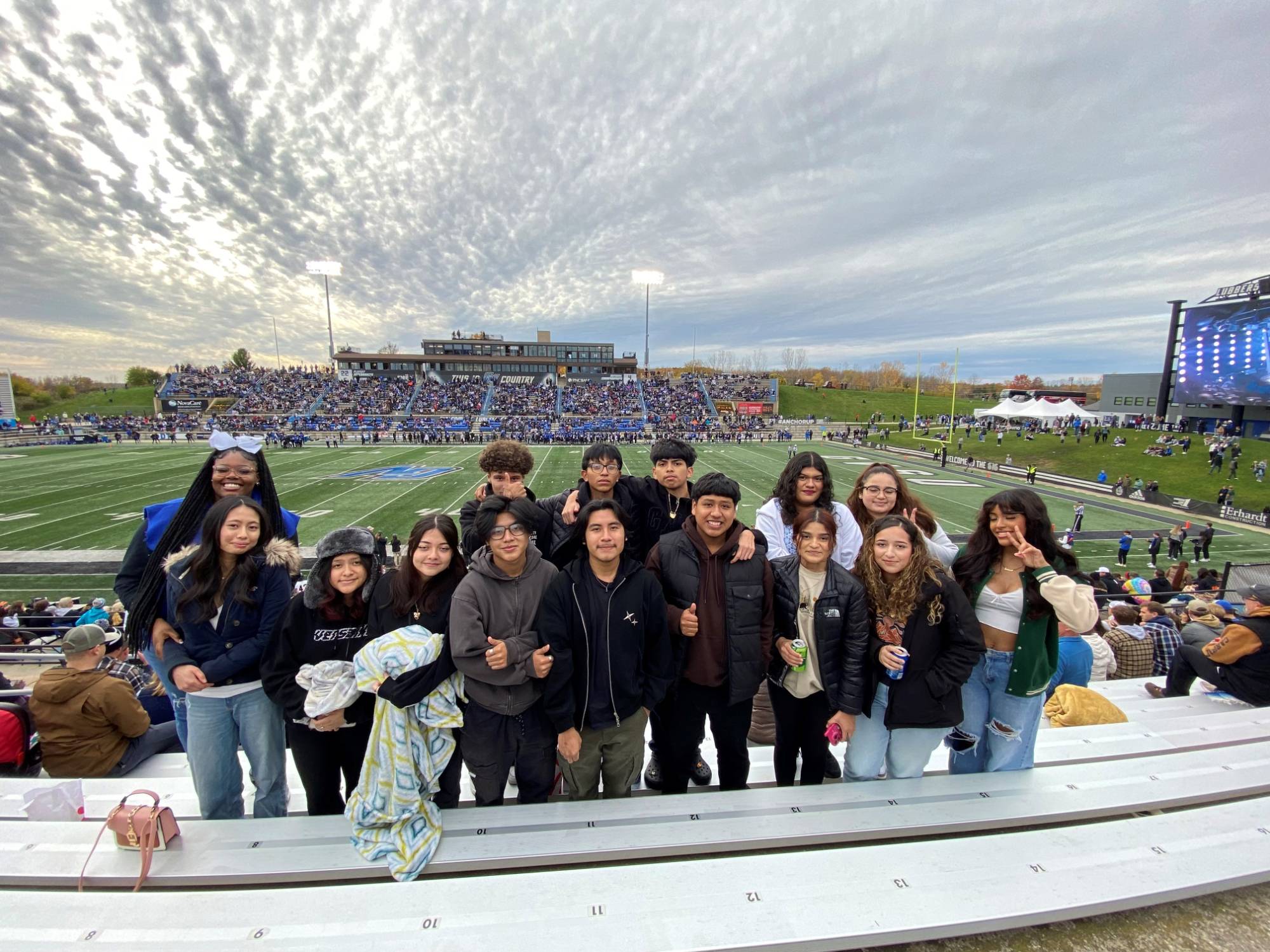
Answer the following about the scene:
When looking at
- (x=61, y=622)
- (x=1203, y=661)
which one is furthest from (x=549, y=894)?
(x=61, y=622)

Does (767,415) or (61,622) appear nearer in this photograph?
(61,622)

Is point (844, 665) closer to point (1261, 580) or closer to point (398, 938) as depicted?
point (398, 938)

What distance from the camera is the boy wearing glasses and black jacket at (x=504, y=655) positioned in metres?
2.47

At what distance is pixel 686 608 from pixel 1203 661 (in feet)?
14.6

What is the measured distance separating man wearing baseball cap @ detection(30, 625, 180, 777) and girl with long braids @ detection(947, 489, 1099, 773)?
4717 millimetres

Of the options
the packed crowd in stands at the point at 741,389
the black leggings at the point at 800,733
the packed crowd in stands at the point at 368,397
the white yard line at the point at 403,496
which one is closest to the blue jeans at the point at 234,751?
the black leggings at the point at 800,733

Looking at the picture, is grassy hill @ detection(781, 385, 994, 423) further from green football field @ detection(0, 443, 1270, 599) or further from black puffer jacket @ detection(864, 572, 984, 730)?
black puffer jacket @ detection(864, 572, 984, 730)

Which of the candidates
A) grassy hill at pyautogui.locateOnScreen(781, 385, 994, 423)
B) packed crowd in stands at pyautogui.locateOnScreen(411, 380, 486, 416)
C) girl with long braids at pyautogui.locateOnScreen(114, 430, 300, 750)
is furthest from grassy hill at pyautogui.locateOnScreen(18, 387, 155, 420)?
girl with long braids at pyautogui.locateOnScreen(114, 430, 300, 750)

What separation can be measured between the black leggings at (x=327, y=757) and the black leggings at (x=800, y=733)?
83.0 inches

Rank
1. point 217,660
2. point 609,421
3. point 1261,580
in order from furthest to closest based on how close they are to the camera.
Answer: point 609,421 < point 1261,580 < point 217,660

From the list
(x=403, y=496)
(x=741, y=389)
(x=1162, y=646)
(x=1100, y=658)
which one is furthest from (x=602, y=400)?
(x=1100, y=658)

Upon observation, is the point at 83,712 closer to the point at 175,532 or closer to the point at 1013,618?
the point at 175,532

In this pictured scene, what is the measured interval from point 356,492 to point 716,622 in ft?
79.4

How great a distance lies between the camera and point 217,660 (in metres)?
2.57
